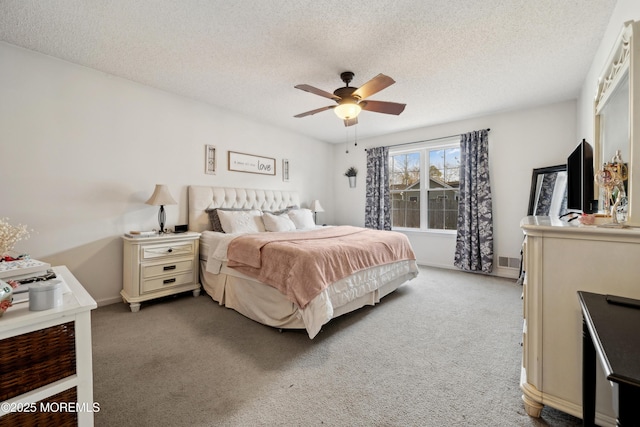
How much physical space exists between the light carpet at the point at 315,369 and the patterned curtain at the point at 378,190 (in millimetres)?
2546

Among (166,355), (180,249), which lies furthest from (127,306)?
(166,355)

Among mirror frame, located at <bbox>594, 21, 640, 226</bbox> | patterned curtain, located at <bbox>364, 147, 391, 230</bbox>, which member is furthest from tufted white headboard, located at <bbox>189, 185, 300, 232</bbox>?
mirror frame, located at <bbox>594, 21, 640, 226</bbox>

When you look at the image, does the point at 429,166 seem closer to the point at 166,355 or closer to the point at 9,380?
the point at 166,355

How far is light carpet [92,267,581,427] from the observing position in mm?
1445

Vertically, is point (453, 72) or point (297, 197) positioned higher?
point (453, 72)

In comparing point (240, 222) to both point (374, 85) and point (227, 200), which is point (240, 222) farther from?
point (374, 85)

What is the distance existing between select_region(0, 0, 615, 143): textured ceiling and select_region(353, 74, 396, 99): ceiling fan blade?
13.2 inches

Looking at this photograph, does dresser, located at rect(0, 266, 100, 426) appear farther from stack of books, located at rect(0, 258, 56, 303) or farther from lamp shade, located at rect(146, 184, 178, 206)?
lamp shade, located at rect(146, 184, 178, 206)

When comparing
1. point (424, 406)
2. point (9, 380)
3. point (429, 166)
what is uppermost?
point (429, 166)

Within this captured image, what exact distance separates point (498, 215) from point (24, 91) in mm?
5964

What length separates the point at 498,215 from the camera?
13.6 ft

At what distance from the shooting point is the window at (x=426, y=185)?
4.68 metres

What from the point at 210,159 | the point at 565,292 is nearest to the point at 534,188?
the point at 565,292

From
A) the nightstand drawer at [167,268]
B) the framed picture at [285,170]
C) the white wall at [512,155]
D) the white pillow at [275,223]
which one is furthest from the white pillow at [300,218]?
the white wall at [512,155]
